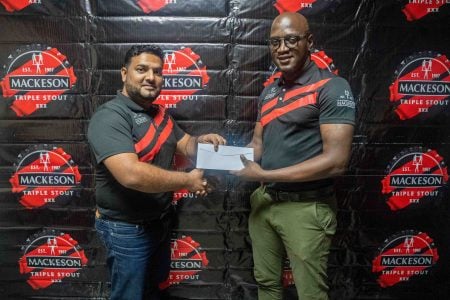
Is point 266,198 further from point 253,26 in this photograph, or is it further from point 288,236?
point 253,26

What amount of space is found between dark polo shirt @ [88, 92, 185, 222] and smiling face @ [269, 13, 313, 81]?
634 mm

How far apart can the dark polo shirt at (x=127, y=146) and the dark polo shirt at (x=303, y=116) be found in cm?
50

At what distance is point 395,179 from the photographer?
1963 millimetres

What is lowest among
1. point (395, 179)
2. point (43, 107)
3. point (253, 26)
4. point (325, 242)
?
point (325, 242)

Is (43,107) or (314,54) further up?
(314,54)

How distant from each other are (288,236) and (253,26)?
3.89 ft

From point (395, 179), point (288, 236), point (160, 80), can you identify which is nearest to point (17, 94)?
point (160, 80)

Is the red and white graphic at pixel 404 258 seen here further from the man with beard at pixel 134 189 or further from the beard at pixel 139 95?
the beard at pixel 139 95

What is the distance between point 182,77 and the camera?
6.11 feet

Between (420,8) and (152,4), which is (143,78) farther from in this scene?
(420,8)

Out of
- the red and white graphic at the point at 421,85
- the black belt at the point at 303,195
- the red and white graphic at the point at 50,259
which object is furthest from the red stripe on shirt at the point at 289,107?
the red and white graphic at the point at 50,259

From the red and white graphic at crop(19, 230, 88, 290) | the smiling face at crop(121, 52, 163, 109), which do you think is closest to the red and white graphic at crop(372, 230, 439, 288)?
the smiling face at crop(121, 52, 163, 109)

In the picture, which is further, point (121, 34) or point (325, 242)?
point (121, 34)

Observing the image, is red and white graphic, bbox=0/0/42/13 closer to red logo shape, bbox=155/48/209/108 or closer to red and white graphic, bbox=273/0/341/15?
red logo shape, bbox=155/48/209/108
